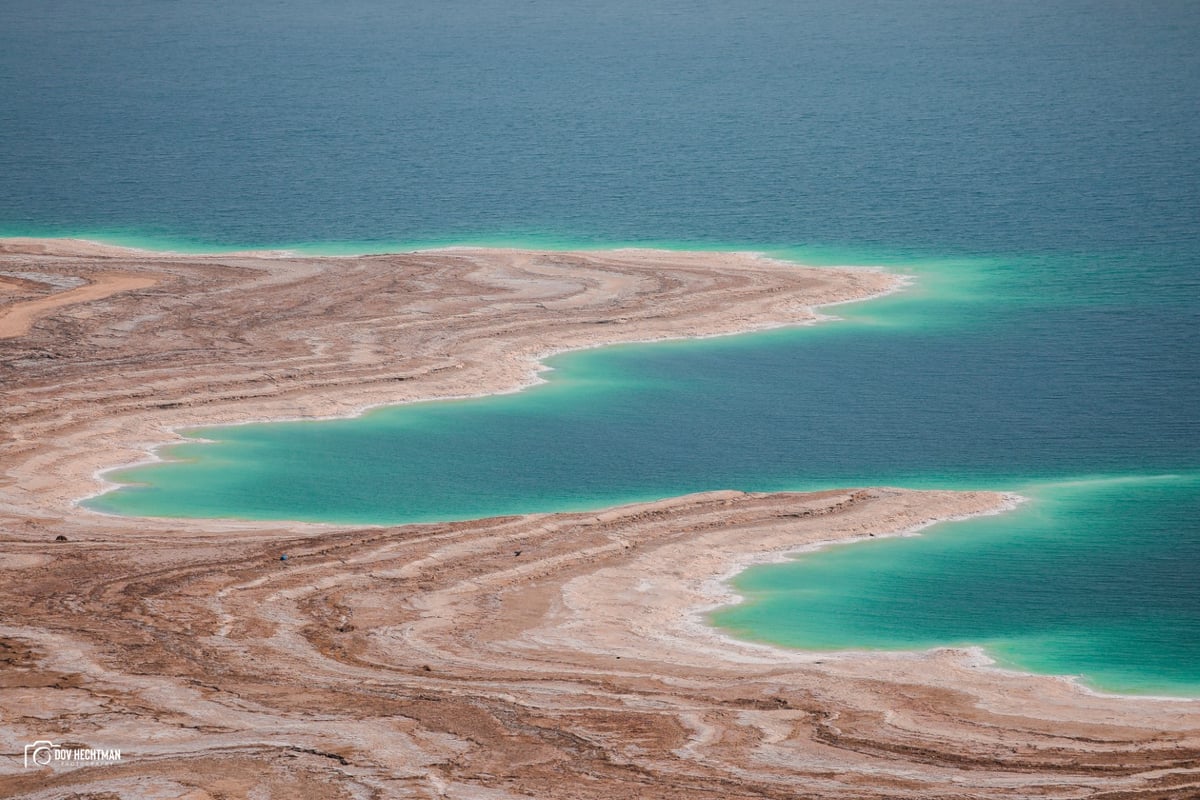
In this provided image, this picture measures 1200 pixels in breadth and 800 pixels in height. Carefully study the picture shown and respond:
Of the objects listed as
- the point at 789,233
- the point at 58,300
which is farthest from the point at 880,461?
the point at 789,233

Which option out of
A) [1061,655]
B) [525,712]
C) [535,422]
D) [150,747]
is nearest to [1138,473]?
[1061,655]

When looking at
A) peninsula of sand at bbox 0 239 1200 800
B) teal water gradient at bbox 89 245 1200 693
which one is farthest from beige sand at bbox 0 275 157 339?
teal water gradient at bbox 89 245 1200 693

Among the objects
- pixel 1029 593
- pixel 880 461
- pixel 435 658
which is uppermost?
pixel 880 461

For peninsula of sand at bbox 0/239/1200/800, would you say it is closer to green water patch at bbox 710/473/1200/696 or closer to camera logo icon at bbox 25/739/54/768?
camera logo icon at bbox 25/739/54/768

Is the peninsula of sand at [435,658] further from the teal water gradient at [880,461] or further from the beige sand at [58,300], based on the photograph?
the beige sand at [58,300]

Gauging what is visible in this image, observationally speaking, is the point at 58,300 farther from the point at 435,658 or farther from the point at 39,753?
the point at 39,753

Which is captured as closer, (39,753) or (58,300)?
(39,753)
